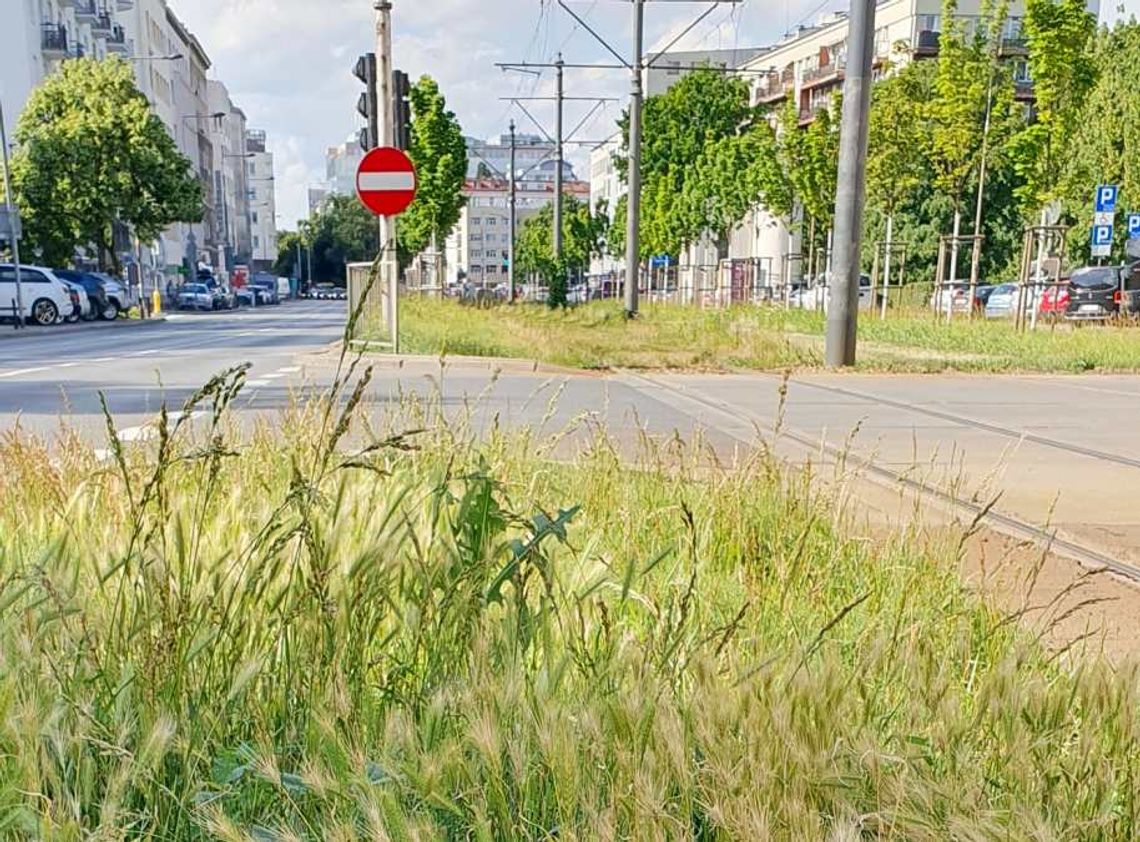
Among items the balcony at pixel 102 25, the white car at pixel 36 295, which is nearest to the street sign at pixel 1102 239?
the white car at pixel 36 295

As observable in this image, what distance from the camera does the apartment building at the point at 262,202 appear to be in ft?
479

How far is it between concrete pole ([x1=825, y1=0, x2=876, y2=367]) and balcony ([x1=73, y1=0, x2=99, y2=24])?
58.5 m

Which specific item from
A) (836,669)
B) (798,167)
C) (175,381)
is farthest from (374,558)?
(798,167)

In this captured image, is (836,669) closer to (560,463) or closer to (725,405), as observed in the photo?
(560,463)

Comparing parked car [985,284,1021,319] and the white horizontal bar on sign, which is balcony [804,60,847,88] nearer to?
parked car [985,284,1021,319]

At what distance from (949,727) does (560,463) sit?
116 inches

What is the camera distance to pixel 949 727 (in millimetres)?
1688

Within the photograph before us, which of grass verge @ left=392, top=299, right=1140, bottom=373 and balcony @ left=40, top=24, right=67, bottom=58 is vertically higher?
balcony @ left=40, top=24, right=67, bottom=58

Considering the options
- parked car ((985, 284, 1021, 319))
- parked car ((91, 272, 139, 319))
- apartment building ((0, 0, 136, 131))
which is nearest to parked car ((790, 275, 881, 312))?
parked car ((985, 284, 1021, 319))

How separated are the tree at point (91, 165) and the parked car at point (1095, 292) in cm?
3280

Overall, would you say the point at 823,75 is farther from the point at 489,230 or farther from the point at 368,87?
the point at 489,230

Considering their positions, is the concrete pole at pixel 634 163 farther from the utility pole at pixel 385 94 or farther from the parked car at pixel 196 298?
the parked car at pixel 196 298

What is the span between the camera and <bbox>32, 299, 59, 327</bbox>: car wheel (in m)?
28.8

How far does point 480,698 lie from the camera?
5.50 feet
